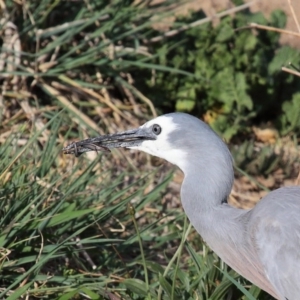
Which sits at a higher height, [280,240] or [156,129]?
[156,129]

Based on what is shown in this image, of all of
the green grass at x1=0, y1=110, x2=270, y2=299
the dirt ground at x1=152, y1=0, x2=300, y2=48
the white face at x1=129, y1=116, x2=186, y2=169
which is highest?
the white face at x1=129, y1=116, x2=186, y2=169

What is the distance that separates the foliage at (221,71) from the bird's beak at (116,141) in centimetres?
201

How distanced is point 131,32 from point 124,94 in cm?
49

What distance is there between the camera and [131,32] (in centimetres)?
607

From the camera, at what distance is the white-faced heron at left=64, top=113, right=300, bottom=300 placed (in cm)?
391

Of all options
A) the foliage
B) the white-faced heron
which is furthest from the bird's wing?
the foliage

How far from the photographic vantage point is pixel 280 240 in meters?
3.92

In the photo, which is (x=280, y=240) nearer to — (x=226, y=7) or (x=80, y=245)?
(x=80, y=245)

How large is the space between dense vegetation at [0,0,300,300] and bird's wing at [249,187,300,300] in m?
0.33

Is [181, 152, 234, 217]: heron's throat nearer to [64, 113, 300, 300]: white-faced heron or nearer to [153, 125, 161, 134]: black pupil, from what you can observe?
[64, 113, 300, 300]: white-faced heron

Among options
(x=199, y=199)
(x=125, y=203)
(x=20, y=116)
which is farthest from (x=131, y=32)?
(x=199, y=199)

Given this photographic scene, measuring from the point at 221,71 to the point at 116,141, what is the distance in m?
2.21

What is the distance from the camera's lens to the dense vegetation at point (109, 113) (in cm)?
443

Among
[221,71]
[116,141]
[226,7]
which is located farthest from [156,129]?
[226,7]
